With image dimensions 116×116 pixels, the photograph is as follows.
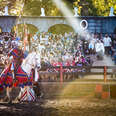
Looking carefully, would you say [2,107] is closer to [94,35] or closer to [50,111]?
[50,111]

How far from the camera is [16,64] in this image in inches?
259

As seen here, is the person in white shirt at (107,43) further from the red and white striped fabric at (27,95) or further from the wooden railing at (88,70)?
the red and white striped fabric at (27,95)

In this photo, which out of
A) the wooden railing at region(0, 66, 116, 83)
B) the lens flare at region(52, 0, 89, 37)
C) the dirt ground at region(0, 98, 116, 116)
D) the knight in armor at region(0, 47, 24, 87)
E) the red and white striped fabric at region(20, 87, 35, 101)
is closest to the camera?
the dirt ground at region(0, 98, 116, 116)

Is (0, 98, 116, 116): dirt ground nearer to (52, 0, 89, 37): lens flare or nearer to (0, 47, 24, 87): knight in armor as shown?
(0, 47, 24, 87): knight in armor

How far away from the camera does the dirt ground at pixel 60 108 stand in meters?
5.25

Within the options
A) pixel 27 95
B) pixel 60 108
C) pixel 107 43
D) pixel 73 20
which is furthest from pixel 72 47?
pixel 60 108

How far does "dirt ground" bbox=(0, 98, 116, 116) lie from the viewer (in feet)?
17.2

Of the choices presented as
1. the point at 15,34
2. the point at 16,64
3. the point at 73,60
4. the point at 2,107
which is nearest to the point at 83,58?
the point at 73,60

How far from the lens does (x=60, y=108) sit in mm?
5766

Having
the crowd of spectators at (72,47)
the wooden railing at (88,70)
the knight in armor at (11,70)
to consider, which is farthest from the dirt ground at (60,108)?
the crowd of spectators at (72,47)

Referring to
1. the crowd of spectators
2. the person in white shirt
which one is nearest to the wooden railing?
the crowd of spectators

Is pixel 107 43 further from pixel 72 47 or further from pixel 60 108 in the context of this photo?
pixel 60 108

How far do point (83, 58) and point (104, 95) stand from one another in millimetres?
2598

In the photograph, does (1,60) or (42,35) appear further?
(42,35)
